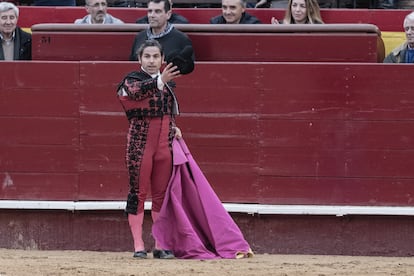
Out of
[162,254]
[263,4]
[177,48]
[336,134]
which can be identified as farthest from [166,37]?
[263,4]

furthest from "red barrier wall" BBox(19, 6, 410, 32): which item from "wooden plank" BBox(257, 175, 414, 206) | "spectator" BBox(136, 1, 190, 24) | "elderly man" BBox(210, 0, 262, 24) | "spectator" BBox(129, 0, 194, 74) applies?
"wooden plank" BBox(257, 175, 414, 206)

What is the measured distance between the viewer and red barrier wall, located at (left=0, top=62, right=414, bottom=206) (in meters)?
7.78

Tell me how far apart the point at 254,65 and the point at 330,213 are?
3.31 feet

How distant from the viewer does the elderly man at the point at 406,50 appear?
788 centimetres

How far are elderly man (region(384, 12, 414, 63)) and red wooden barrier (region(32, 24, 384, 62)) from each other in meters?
0.10

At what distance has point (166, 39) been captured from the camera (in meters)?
7.67

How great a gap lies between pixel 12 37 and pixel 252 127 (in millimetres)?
1633

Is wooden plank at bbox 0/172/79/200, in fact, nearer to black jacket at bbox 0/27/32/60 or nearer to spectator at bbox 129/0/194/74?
black jacket at bbox 0/27/32/60

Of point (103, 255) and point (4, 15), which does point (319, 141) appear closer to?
point (103, 255)

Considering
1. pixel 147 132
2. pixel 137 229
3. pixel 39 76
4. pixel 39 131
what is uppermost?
pixel 39 76

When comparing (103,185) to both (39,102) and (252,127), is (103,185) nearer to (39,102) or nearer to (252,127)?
(39,102)

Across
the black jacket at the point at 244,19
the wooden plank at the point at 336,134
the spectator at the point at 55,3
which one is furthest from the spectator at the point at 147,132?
the spectator at the point at 55,3

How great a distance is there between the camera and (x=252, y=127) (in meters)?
7.83

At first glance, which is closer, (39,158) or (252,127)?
(252,127)
